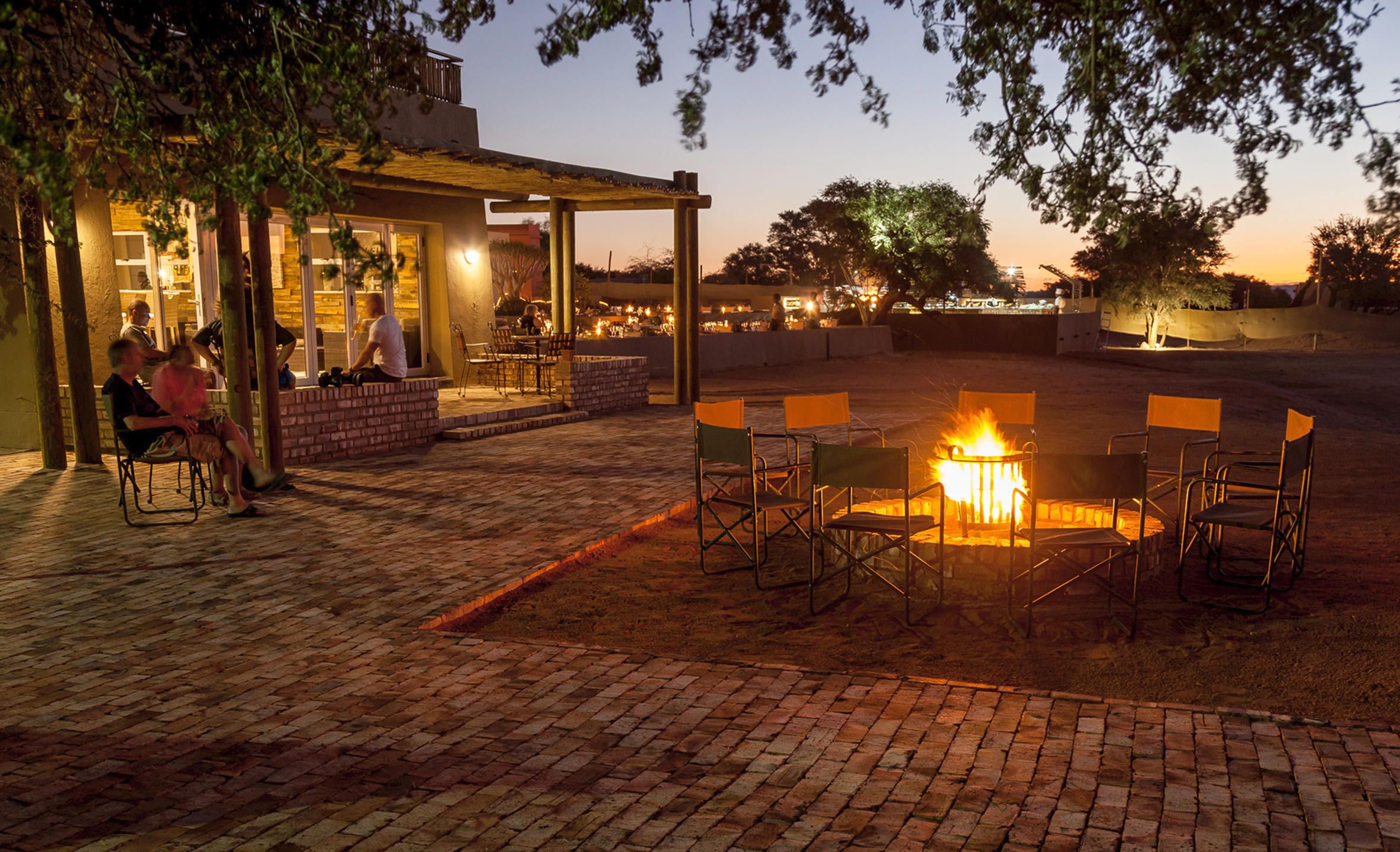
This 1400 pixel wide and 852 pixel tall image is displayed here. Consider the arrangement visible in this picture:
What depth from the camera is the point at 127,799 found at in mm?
3547

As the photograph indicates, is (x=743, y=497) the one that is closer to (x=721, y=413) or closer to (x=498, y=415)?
(x=721, y=413)

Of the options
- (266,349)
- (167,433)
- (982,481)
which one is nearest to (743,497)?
(982,481)

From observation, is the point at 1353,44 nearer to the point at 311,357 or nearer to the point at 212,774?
the point at 212,774

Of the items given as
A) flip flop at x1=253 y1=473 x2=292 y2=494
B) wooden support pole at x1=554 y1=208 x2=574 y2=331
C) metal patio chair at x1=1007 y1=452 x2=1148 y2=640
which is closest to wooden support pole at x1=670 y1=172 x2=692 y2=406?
wooden support pole at x1=554 y1=208 x2=574 y2=331

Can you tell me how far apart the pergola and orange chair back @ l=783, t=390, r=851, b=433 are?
444 centimetres

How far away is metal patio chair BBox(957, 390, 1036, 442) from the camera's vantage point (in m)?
7.88

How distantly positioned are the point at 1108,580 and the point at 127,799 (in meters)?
4.82

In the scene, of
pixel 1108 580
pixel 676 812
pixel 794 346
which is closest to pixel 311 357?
pixel 1108 580

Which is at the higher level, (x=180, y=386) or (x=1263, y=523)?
(x=180, y=386)

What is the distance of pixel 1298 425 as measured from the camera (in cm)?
657

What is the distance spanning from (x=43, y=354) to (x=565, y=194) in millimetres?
7037

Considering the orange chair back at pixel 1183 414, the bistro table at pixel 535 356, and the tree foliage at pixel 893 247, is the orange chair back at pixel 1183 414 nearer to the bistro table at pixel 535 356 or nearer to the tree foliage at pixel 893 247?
the bistro table at pixel 535 356

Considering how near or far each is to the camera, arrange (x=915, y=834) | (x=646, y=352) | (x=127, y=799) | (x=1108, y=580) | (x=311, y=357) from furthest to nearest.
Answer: (x=646, y=352) → (x=311, y=357) → (x=1108, y=580) → (x=127, y=799) → (x=915, y=834)

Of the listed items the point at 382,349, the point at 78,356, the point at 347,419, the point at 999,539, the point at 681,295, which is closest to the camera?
the point at 999,539
